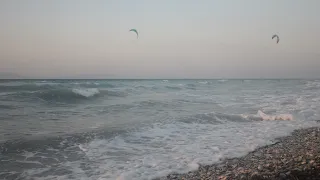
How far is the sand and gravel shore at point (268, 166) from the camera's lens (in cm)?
520

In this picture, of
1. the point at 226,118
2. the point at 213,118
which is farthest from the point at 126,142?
the point at 226,118

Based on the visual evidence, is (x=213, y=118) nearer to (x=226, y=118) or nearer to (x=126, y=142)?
(x=226, y=118)

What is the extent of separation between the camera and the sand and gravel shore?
5.20m

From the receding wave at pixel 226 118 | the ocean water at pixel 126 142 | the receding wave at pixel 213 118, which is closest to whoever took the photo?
the ocean water at pixel 126 142

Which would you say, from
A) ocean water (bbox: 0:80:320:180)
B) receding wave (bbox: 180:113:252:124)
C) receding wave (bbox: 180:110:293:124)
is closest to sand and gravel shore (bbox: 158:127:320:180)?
ocean water (bbox: 0:80:320:180)

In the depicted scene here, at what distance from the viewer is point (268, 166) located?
6023 millimetres

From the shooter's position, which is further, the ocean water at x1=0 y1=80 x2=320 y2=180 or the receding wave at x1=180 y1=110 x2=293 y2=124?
the receding wave at x1=180 y1=110 x2=293 y2=124

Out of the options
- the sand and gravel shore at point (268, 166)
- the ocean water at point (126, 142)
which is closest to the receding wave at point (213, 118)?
the ocean water at point (126, 142)

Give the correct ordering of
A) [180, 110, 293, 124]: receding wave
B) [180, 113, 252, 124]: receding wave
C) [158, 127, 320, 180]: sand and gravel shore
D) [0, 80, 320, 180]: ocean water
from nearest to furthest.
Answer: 1. [158, 127, 320, 180]: sand and gravel shore
2. [0, 80, 320, 180]: ocean water
3. [180, 113, 252, 124]: receding wave
4. [180, 110, 293, 124]: receding wave

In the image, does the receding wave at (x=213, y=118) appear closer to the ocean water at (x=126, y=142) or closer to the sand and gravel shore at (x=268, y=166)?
the ocean water at (x=126, y=142)

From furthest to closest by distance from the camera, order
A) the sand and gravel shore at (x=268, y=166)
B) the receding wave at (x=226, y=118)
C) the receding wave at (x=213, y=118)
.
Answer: the receding wave at (x=226, y=118) → the receding wave at (x=213, y=118) → the sand and gravel shore at (x=268, y=166)

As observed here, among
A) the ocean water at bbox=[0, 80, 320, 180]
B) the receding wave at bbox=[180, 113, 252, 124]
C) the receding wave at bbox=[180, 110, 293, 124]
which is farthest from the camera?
the receding wave at bbox=[180, 110, 293, 124]

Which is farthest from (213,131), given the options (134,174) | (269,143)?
(134,174)

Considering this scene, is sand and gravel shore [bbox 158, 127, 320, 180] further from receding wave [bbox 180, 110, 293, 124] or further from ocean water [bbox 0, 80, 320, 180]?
receding wave [bbox 180, 110, 293, 124]
